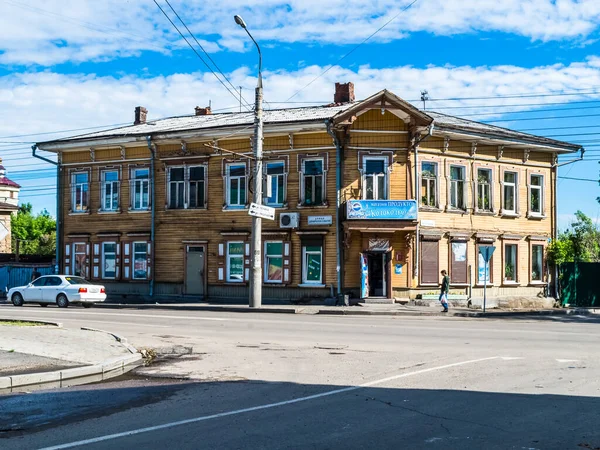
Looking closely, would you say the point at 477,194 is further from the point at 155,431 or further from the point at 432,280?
the point at 155,431

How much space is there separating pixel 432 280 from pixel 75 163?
1879 centimetres

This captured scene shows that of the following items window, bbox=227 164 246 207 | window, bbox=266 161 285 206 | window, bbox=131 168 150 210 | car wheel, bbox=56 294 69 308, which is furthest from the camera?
window, bbox=131 168 150 210

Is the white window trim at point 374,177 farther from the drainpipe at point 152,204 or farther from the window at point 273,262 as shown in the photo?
the drainpipe at point 152,204

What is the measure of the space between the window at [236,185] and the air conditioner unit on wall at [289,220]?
2.25m

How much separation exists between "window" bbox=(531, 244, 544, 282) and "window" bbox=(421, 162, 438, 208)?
22.9ft

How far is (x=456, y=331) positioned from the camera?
19.0m

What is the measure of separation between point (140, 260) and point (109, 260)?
6.39ft

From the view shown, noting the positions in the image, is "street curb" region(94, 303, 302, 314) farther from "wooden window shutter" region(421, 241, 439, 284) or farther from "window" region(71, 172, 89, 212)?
"wooden window shutter" region(421, 241, 439, 284)

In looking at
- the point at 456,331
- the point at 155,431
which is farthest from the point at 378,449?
the point at 456,331

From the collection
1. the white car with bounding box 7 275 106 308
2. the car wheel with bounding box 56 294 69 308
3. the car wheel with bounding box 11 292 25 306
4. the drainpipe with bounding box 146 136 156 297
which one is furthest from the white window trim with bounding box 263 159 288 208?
the car wheel with bounding box 11 292 25 306

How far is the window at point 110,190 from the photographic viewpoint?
35.5m

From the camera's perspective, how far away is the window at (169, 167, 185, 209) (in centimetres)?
3391

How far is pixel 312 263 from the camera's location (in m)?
31.1


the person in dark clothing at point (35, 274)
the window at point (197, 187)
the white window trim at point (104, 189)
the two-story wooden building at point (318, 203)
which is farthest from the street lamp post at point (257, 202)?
the person in dark clothing at point (35, 274)
